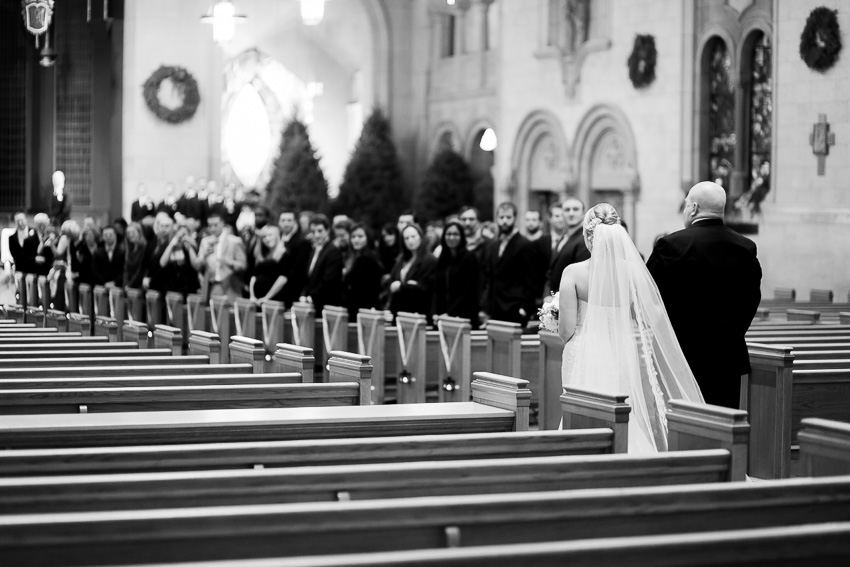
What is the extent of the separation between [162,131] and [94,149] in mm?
2628

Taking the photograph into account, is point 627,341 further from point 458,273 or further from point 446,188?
point 446,188

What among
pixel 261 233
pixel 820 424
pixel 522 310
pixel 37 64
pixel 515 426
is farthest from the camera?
pixel 37 64

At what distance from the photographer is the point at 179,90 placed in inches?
990

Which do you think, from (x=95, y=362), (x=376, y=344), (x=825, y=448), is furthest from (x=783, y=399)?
(x=376, y=344)

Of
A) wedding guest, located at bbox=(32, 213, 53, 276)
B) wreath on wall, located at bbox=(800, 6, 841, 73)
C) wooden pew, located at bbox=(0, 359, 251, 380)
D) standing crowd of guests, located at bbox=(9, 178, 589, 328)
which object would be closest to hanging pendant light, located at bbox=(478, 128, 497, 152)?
standing crowd of guests, located at bbox=(9, 178, 589, 328)

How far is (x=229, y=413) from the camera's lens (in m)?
4.64

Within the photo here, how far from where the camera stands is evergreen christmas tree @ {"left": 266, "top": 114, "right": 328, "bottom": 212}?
24812mm

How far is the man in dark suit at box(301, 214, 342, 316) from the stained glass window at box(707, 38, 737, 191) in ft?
26.3

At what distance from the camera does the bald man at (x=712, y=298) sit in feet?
18.6

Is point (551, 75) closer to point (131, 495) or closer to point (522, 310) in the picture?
point (522, 310)

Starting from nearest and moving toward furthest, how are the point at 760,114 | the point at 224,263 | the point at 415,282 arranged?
1. the point at 415,282
2. the point at 224,263
3. the point at 760,114

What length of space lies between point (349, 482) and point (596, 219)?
2883mm

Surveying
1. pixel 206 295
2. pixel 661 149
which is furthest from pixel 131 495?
pixel 661 149

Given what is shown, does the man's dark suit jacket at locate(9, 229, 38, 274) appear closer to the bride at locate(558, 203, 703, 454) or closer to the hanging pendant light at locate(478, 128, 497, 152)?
the hanging pendant light at locate(478, 128, 497, 152)
